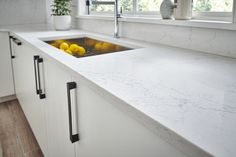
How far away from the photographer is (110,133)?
0.69 meters

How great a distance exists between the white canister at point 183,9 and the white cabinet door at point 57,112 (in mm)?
706

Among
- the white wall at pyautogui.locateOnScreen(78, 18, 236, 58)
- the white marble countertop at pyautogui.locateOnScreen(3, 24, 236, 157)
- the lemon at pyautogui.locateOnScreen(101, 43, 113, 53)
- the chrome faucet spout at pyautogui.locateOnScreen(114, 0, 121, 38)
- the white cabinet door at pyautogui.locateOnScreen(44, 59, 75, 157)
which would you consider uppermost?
the chrome faucet spout at pyautogui.locateOnScreen(114, 0, 121, 38)

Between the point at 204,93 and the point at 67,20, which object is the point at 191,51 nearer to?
the point at 204,93

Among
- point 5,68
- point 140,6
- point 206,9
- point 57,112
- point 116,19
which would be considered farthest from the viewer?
point 5,68

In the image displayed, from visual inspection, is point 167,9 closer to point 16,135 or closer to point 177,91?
point 177,91

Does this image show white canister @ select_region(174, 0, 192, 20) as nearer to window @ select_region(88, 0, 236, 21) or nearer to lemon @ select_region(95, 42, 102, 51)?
window @ select_region(88, 0, 236, 21)

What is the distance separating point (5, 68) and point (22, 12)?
2.66 feet

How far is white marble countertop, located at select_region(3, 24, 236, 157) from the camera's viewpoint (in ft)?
1.35

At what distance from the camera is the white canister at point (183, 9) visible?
4.01 feet

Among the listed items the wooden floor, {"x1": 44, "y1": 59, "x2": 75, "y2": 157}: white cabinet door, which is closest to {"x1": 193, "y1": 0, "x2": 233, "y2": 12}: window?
{"x1": 44, "y1": 59, "x2": 75, "y2": 157}: white cabinet door

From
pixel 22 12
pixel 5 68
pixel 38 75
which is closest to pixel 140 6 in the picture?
pixel 38 75

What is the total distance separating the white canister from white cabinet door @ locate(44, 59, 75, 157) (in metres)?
0.71

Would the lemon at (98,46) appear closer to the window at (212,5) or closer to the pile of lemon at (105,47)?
the pile of lemon at (105,47)

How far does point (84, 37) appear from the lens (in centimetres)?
200
